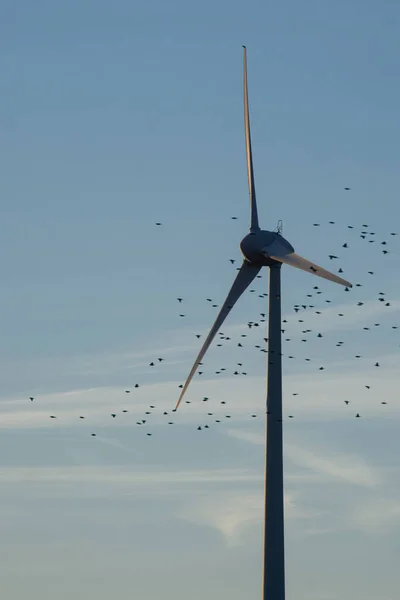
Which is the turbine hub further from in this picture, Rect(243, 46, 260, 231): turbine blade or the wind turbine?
Rect(243, 46, 260, 231): turbine blade

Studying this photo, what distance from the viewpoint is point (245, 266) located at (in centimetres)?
14625

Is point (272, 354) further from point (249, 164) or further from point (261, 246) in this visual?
point (249, 164)

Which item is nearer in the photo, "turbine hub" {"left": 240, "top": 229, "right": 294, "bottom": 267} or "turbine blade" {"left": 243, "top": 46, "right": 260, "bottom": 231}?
"turbine hub" {"left": 240, "top": 229, "right": 294, "bottom": 267}

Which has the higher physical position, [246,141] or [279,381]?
[246,141]

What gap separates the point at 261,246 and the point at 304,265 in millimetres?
5911

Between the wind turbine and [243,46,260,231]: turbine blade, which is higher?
[243,46,260,231]: turbine blade

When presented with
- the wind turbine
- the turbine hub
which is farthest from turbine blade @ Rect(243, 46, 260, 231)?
the turbine hub

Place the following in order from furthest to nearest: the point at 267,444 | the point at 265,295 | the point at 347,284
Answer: the point at 265,295
the point at 267,444
the point at 347,284

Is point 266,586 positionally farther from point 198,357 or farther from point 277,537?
point 198,357

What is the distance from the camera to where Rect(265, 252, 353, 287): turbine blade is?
442 ft

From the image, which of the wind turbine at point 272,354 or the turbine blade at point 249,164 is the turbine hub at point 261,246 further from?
the turbine blade at point 249,164

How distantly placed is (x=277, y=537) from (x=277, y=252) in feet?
99.1

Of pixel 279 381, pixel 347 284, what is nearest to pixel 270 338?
pixel 279 381

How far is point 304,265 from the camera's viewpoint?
140625 mm
